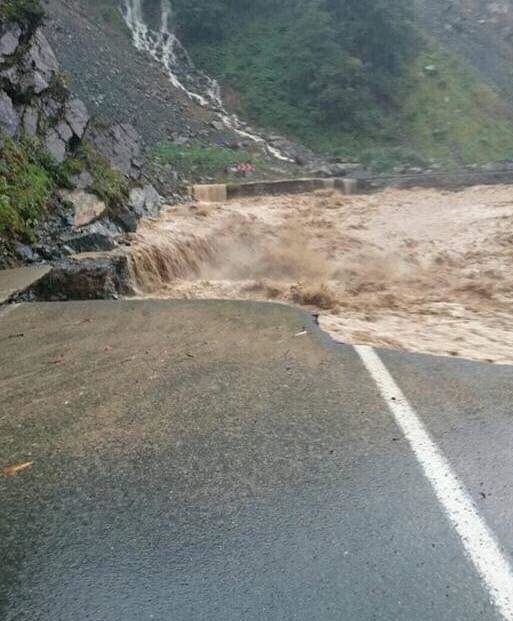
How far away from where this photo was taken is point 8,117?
10.5 m

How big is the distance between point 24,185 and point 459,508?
8906mm

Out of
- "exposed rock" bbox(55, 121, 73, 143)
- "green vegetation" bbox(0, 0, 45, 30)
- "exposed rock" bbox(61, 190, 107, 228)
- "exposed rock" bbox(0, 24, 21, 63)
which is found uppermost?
"green vegetation" bbox(0, 0, 45, 30)

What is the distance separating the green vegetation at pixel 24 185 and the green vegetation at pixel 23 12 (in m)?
3.52

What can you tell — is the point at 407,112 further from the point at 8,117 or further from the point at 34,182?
the point at 34,182

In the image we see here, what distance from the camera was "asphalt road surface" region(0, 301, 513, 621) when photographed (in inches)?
85.4

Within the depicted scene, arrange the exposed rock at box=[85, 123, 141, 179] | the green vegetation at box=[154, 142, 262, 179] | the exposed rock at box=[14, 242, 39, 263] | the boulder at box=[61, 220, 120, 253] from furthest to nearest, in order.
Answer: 1. the green vegetation at box=[154, 142, 262, 179]
2. the exposed rock at box=[85, 123, 141, 179]
3. the boulder at box=[61, 220, 120, 253]
4. the exposed rock at box=[14, 242, 39, 263]

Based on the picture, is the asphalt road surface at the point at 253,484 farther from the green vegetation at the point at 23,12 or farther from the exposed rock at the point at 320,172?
the exposed rock at the point at 320,172

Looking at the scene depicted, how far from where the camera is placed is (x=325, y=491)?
282cm

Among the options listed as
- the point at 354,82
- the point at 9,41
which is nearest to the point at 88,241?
the point at 9,41

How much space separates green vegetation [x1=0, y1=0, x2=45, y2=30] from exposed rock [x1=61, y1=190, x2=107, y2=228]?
14.5 feet

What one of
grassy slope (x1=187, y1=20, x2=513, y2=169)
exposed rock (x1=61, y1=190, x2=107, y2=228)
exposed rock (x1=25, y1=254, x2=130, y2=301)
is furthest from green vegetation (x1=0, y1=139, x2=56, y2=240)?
grassy slope (x1=187, y1=20, x2=513, y2=169)

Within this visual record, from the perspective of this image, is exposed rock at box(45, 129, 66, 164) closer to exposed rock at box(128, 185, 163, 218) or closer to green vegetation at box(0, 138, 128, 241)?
green vegetation at box(0, 138, 128, 241)

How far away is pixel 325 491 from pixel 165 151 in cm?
1800

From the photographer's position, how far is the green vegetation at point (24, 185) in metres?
8.58
